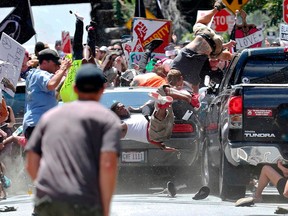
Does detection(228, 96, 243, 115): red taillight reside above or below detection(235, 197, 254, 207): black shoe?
above

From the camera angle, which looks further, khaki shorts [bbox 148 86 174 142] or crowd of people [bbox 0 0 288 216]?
khaki shorts [bbox 148 86 174 142]

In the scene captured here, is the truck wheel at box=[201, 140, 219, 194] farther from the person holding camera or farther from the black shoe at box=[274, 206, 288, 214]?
the black shoe at box=[274, 206, 288, 214]

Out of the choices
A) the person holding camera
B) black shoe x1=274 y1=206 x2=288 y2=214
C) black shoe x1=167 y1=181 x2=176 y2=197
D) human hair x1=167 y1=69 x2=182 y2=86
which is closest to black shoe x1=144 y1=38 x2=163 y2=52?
human hair x1=167 y1=69 x2=182 y2=86

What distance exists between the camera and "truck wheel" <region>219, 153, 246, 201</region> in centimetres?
1455

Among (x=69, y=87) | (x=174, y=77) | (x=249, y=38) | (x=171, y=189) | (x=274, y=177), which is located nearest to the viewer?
(x=69, y=87)

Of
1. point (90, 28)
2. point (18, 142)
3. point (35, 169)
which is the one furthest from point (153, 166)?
point (35, 169)

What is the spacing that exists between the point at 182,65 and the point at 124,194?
262 centimetres

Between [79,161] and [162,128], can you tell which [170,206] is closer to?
[162,128]

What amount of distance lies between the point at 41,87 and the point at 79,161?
18.7 feet

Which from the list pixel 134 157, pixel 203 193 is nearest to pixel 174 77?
pixel 134 157

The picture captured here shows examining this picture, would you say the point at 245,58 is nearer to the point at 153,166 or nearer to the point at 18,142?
the point at 153,166

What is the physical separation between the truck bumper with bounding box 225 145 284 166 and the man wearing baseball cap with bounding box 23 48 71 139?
2319 mm

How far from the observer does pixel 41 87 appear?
1320cm

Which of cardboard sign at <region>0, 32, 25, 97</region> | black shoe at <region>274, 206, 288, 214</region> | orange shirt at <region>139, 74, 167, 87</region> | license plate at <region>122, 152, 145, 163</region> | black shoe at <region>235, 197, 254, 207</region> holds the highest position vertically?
cardboard sign at <region>0, 32, 25, 97</region>
